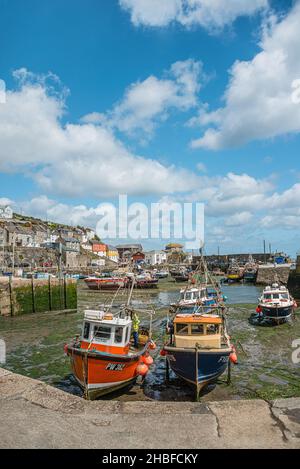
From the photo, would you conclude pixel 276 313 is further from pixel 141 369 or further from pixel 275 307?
pixel 141 369

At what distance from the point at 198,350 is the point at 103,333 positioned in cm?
315

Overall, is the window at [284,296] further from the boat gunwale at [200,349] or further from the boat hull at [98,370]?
the boat hull at [98,370]

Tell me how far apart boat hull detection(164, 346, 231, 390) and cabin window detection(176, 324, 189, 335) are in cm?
99

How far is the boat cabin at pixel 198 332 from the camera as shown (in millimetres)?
12656

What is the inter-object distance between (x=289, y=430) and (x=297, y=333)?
19.4m

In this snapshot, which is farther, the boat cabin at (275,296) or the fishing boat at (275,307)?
the boat cabin at (275,296)

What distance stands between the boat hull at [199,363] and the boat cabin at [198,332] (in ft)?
1.71

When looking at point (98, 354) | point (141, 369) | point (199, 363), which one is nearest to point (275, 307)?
point (199, 363)

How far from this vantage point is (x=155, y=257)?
445 ft

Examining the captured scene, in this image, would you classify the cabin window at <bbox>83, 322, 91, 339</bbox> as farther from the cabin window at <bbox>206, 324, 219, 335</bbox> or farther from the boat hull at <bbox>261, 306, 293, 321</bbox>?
the boat hull at <bbox>261, 306, 293, 321</bbox>

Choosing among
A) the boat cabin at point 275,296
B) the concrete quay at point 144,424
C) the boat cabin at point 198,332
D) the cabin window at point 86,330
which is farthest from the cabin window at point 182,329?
the boat cabin at point 275,296

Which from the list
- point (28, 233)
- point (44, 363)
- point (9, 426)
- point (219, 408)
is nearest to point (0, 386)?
point (9, 426)

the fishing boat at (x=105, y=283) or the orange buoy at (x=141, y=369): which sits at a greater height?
the orange buoy at (x=141, y=369)
